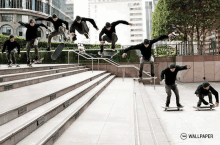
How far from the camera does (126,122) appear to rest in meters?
4.53

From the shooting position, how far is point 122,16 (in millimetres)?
94750

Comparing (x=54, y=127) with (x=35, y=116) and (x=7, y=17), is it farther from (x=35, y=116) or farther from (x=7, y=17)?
(x=7, y=17)

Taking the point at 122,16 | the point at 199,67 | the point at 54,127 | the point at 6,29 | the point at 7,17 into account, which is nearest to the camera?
the point at 54,127

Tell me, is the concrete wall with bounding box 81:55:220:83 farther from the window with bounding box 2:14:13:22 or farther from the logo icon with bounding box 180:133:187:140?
the window with bounding box 2:14:13:22

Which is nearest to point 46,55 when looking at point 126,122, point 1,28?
point 126,122

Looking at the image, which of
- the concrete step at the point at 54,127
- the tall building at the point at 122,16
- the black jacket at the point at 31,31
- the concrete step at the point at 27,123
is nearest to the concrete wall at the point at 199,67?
the black jacket at the point at 31,31

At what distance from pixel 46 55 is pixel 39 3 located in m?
28.7

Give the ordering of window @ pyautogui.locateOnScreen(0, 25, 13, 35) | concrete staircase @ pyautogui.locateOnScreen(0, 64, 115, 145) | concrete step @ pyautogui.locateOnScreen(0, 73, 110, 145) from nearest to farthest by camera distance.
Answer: concrete step @ pyautogui.locateOnScreen(0, 73, 110, 145) < concrete staircase @ pyautogui.locateOnScreen(0, 64, 115, 145) < window @ pyautogui.locateOnScreen(0, 25, 13, 35)

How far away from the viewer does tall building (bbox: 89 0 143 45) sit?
274ft

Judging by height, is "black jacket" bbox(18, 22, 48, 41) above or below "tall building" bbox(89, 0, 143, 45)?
below

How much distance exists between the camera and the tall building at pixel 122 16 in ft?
274

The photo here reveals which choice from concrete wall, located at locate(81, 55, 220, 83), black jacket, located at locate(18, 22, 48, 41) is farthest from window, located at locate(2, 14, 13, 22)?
black jacket, located at locate(18, 22, 48, 41)

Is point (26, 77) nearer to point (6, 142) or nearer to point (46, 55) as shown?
point (6, 142)

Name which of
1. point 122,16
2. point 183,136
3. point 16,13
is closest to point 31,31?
point 183,136
